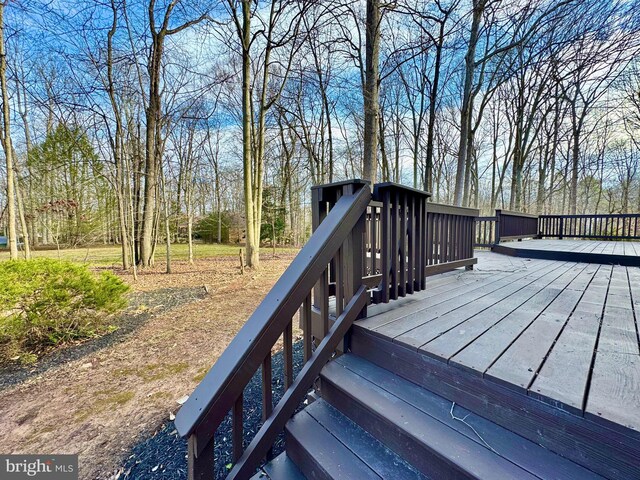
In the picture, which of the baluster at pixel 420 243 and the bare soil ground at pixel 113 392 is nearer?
the bare soil ground at pixel 113 392

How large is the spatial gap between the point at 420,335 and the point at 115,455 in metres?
2.24

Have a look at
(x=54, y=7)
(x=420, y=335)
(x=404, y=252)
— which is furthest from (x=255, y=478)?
(x=54, y=7)

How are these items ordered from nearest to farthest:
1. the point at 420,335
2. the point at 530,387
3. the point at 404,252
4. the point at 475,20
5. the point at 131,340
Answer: the point at 530,387, the point at 420,335, the point at 404,252, the point at 131,340, the point at 475,20

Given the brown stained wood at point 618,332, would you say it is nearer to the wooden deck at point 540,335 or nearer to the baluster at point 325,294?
the wooden deck at point 540,335

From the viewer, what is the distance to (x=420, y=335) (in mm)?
1634

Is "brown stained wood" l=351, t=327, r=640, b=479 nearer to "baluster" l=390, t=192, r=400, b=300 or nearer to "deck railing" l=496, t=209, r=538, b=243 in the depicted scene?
"baluster" l=390, t=192, r=400, b=300

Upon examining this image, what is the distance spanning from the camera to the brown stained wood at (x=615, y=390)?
94cm

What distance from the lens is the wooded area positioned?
5734 millimetres

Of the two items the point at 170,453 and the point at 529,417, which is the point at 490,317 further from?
the point at 170,453

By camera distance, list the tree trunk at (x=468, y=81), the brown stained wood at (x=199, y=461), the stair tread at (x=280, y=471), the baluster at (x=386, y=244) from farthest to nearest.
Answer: the tree trunk at (x=468, y=81) → the baluster at (x=386, y=244) → the stair tread at (x=280, y=471) → the brown stained wood at (x=199, y=461)

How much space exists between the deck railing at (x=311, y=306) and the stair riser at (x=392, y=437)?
193 mm

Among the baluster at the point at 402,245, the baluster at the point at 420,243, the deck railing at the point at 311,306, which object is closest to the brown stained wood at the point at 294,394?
the deck railing at the point at 311,306

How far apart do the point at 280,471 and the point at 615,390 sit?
5.19 feet

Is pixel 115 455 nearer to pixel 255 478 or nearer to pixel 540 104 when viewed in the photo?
pixel 255 478
